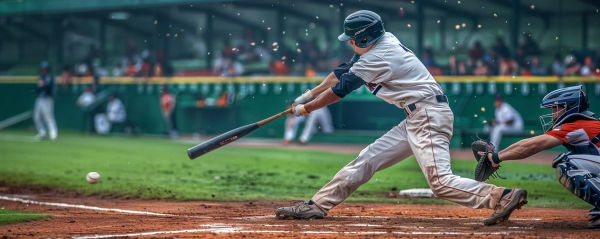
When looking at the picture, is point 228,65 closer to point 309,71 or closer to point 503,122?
point 309,71

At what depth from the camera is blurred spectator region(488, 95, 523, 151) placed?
51.4ft

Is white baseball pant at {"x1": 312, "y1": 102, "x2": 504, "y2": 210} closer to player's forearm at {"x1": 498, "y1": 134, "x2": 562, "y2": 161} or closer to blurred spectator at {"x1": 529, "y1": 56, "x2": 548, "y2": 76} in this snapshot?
player's forearm at {"x1": 498, "y1": 134, "x2": 562, "y2": 161}

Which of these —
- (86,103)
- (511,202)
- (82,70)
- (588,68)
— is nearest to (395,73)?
(511,202)

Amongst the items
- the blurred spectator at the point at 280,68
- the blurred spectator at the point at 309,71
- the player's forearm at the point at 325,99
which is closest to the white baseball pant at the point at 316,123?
the blurred spectator at the point at 309,71

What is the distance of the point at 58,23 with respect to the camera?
26.8 metres

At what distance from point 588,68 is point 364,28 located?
35.7 feet

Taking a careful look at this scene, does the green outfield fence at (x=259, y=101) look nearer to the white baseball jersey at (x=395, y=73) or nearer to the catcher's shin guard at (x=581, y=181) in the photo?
the catcher's shin guard at (x=581, y=181)

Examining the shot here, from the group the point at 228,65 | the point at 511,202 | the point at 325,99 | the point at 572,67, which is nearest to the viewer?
the point at 511,202

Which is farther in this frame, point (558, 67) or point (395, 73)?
point (558, 67)

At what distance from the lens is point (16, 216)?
24.0 ft

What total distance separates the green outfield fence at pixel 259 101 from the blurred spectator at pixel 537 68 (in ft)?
1.03

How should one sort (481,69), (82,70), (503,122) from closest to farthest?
(503,122) < (481,69) < (82,70)

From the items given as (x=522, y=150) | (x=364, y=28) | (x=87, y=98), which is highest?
(x=87, y=98)

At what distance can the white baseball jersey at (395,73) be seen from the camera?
6.18 m
